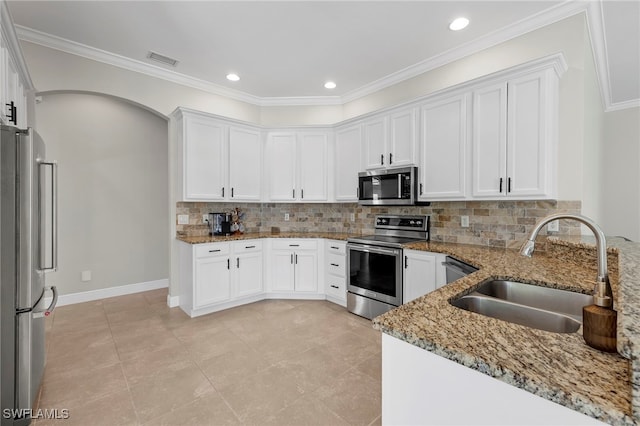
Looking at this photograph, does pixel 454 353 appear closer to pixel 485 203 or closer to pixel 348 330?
pixel 348 330

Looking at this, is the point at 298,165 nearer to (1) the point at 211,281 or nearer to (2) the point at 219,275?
(2) the point at 219,275

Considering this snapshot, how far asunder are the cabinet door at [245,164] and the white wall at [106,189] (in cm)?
152

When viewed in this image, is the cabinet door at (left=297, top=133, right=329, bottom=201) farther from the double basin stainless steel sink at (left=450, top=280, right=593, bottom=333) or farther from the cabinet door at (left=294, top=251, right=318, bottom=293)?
the double basin stainless steel sink at (left=450, top=280, right=593, bottom=333)

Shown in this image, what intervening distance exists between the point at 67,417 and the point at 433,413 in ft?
7.31

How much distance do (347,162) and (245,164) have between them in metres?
1.45

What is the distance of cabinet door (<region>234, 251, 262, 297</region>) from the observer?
3723 mm

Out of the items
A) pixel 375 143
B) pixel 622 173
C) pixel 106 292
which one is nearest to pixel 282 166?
pixel 375 143

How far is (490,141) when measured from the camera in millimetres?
2656

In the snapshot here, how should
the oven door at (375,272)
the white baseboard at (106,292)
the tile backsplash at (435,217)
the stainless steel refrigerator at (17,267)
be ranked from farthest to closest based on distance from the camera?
the white baseboard at (106,292) → the oven door at (375,272) → the tile backsplash at (435,217) → the stainless steel refrigerator at (17,267)

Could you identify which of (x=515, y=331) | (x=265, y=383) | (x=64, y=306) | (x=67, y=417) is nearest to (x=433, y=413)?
(x=515, y=331)

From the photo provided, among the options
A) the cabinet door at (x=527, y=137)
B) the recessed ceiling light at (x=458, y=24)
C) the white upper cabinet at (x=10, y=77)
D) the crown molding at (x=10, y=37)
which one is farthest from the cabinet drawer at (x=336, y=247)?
the crown molding at (x=10, y=37)

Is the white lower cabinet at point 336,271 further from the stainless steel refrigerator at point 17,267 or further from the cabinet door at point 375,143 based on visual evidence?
the stainless steel refrigerator at point 17,267

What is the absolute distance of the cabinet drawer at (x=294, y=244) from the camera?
3.96 m

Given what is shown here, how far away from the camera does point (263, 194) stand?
432 centimetres
